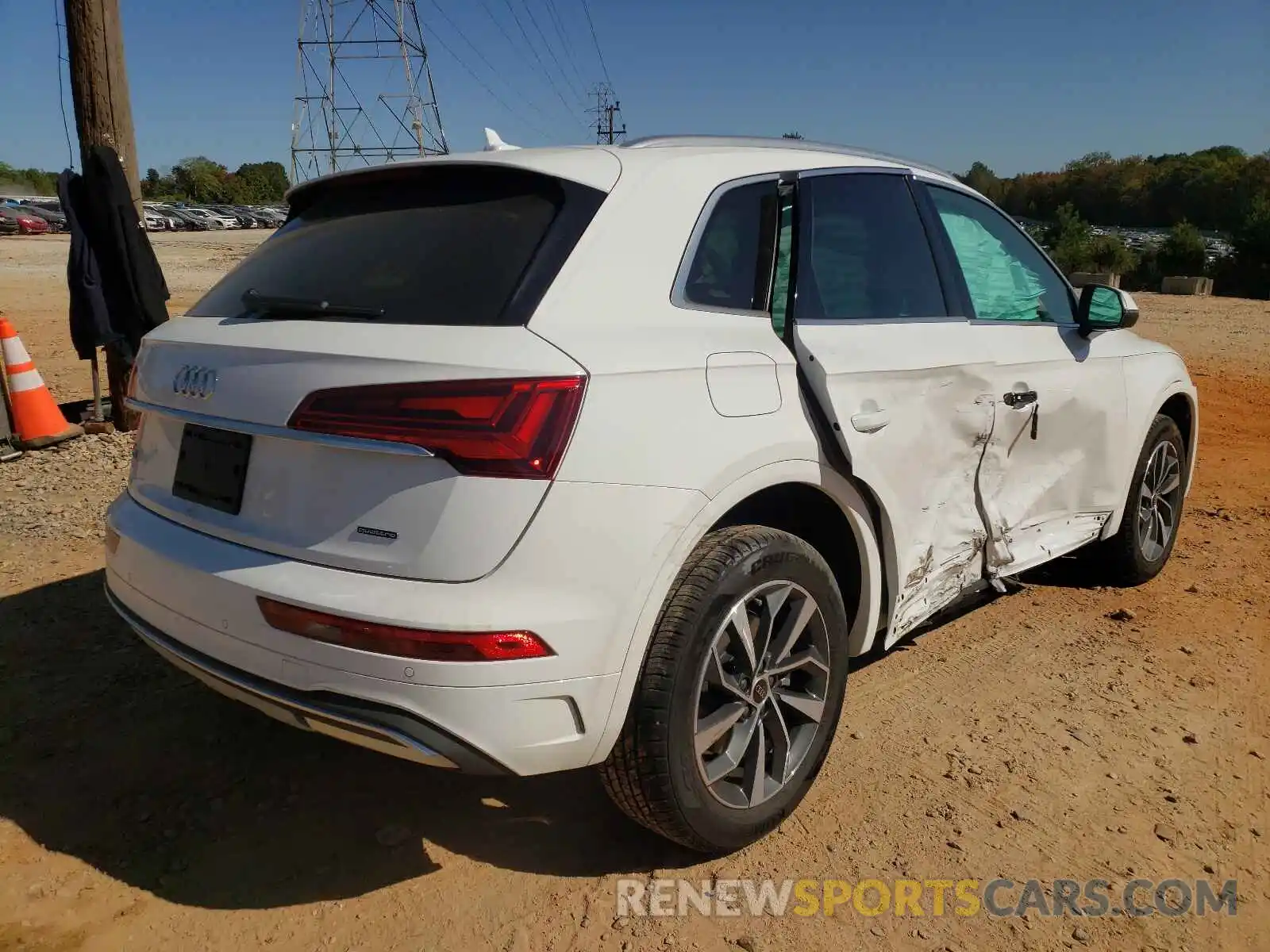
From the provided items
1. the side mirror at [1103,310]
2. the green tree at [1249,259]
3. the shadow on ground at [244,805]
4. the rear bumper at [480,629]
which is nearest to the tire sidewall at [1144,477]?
the side mirror at [1103,310]

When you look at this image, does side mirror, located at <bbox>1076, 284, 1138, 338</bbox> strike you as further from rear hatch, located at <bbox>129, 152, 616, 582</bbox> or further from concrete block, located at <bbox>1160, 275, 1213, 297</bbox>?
concrete block, located at <bbox>1160, 275, 1213, 297</bbox>

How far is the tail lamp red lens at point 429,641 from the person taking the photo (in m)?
1.87

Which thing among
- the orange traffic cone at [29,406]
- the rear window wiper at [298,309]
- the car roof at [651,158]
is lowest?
the orange traffic cone at [29,406]

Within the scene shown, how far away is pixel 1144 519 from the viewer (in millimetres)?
4441

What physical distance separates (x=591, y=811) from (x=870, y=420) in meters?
1.38

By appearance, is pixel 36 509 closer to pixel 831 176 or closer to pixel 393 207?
pixel 393 207

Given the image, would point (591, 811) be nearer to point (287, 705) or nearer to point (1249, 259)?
point (287, 705)

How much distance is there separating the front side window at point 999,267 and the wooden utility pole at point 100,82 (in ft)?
17.4

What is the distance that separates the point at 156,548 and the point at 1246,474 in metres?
7.18

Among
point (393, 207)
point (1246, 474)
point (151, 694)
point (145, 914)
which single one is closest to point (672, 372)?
point (393, 207)

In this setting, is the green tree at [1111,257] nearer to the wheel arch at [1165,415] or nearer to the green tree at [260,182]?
the wheel arch at [1165,415]

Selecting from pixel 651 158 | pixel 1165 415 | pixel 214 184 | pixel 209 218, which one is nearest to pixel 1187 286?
pixel 1165 415

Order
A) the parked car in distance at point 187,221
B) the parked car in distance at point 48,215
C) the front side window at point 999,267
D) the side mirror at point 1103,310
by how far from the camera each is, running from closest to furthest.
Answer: the front side window at point 999,267 < the side mirror at point 1103,310 < the parked car in distance at point 48,215 < the parked car in distance at point 187,221

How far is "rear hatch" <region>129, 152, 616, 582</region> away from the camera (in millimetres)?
1895
